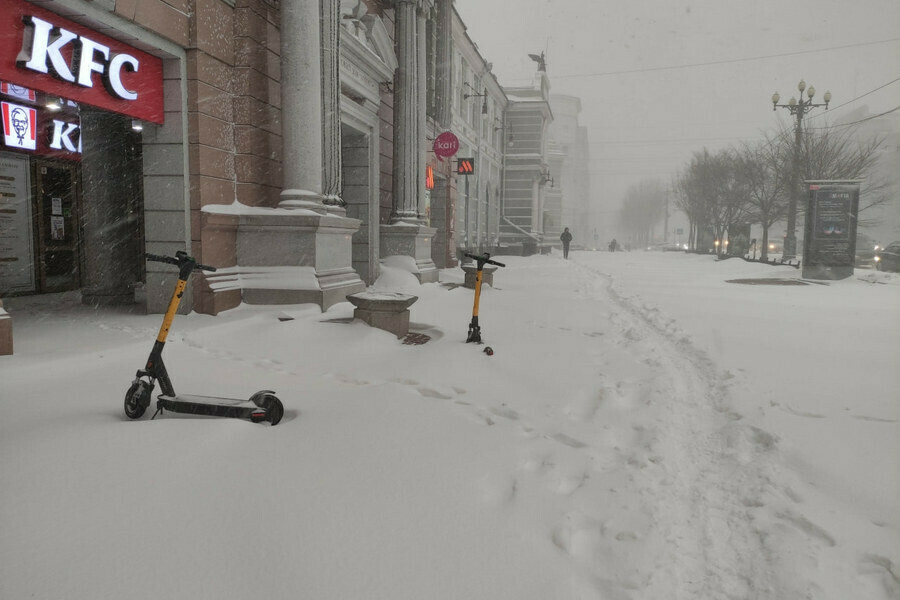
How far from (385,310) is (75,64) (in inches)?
160

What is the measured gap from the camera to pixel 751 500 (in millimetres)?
2805

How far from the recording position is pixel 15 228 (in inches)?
389

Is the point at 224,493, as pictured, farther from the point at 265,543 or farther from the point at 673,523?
the point at 673,523

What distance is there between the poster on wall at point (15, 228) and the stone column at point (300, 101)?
5.34 metres

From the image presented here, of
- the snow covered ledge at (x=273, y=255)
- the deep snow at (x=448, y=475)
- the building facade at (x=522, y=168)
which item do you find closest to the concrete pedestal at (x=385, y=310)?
the deep snow at (x=448, y=475)

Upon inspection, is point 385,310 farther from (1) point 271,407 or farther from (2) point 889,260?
(2) point 889,260

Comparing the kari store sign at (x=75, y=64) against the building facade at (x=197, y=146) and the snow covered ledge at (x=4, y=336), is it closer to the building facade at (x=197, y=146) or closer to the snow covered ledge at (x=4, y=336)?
the building facade at (x=197, y=146)

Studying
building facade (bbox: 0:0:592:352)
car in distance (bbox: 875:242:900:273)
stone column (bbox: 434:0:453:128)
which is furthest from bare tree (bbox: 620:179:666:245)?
building facade (bbox: 0:0:592:352)

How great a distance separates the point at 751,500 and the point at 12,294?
11.5m

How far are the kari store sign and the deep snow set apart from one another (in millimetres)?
2558

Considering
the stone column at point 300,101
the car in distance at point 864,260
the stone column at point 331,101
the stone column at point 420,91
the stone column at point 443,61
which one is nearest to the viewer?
the stone column at point 300,101

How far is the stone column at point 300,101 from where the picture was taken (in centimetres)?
791

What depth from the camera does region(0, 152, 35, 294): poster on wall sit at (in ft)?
31.4

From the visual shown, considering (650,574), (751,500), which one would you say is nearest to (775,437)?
(751,500)
